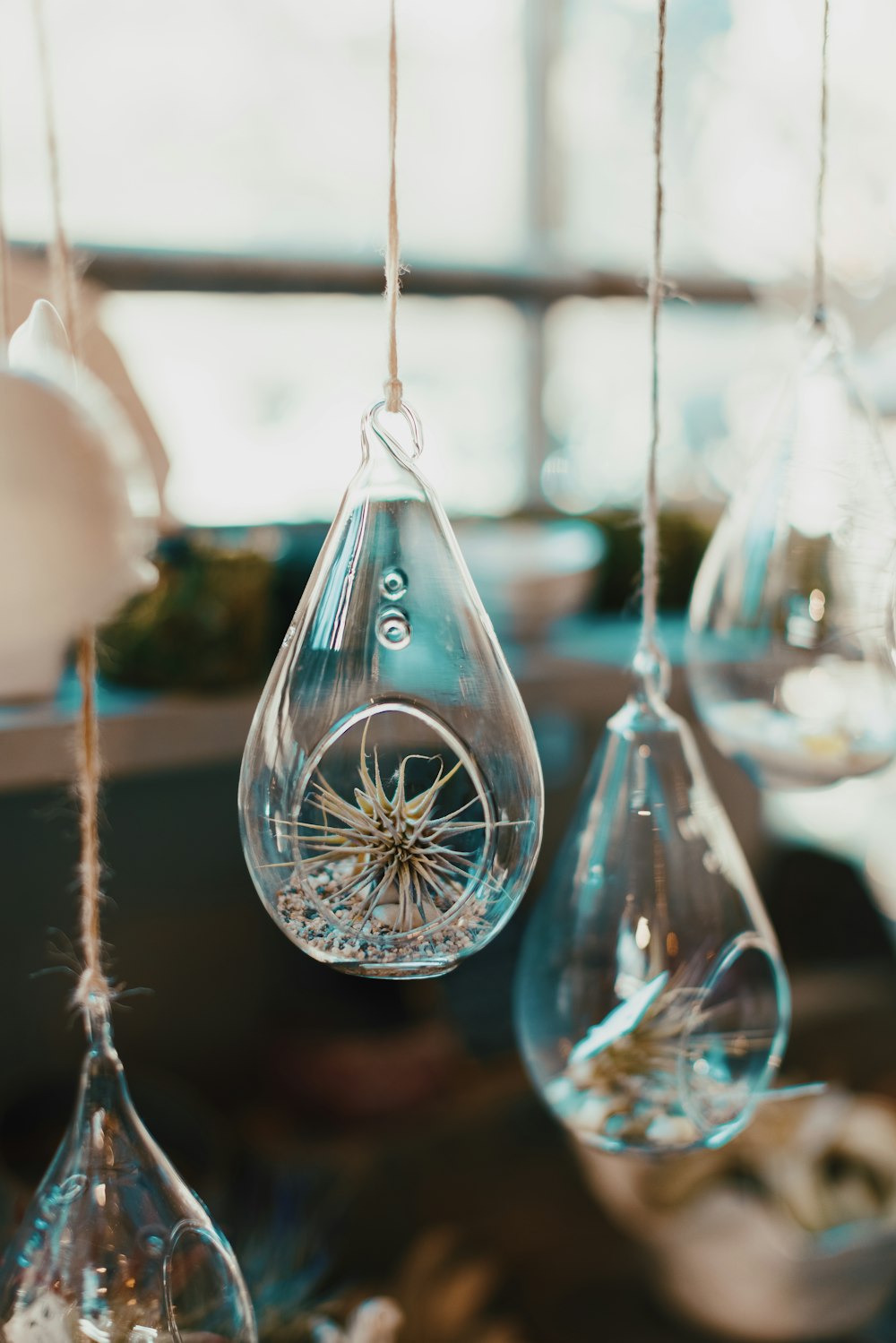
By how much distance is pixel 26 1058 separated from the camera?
3.09 feet

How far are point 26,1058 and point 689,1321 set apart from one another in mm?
499

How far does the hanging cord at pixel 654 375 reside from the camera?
0.28 meters

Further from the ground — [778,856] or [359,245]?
[359,245]

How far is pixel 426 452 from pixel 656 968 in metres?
0.78

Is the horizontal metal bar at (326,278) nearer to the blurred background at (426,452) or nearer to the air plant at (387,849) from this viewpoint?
the blurred background at (426,452)

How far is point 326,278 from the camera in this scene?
3.27ft

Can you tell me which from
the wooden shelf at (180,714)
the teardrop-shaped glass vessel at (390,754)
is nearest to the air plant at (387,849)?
the teardrop-shaped glass vessel at (390,754)

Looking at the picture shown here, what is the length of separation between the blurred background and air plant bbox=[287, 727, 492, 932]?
1.46 feet

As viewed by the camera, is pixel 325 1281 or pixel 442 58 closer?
pixel 325 1281

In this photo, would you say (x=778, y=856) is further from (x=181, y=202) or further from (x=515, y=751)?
(x=515, y=751)

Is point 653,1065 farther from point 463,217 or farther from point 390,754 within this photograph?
point 463,217

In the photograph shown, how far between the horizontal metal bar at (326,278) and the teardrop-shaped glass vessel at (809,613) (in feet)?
1.84

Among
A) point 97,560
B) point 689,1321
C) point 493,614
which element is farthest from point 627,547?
point 97,560

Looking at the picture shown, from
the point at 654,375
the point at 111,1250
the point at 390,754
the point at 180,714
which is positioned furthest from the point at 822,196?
the point at 180,714
